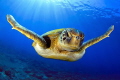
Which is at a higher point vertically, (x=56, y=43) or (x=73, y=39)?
(x=56, y=43)

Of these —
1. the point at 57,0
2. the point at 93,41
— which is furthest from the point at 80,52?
Result: the point at 57,0

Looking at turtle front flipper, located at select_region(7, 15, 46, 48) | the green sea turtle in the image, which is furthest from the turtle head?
turtle front flipper, located at select_region(7, 15, 46, 48)

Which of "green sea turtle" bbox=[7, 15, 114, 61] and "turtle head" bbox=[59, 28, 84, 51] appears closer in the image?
"turtle head" bbox=[59, 28, 84, 51]

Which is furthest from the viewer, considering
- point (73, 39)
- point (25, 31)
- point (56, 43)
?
point (56, 43)

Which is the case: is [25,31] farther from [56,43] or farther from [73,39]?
[73,39]

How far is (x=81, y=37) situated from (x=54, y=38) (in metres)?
1.06

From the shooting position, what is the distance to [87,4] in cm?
2341

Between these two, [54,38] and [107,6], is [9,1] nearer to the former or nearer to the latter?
[107,6]

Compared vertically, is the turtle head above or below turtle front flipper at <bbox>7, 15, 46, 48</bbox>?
below

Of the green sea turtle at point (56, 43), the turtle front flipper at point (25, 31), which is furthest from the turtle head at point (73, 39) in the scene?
the turtle front flipper at point (25, 31)

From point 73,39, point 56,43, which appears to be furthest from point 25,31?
point 73,39

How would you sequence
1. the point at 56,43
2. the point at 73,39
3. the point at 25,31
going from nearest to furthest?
the point at 73,39
the point at 25,31
the point at 56,43

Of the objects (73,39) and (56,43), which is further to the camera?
(56,43)

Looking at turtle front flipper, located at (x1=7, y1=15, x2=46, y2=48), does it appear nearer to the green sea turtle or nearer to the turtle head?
the green sea turtle
